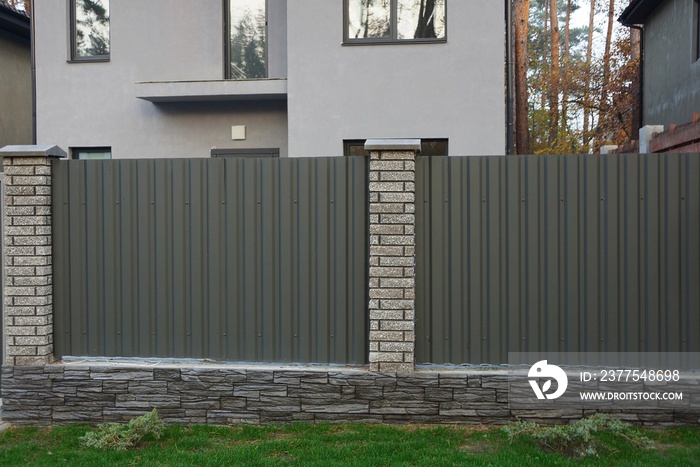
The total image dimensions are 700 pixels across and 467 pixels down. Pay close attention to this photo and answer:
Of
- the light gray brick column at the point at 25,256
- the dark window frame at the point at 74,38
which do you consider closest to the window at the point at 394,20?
the dark window frame at the point at 74,38

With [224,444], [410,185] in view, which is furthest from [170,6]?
[224,444]

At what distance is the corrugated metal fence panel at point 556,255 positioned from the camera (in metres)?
5.35

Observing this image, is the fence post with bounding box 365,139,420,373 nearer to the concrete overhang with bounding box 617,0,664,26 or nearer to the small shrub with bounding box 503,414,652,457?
the small shrub with bounding box 503,414,652,457

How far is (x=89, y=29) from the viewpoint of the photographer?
1103cm

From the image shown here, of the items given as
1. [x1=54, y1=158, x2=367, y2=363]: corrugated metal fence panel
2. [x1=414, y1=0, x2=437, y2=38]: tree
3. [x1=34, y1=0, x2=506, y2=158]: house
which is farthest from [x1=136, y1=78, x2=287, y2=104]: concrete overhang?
[x1=54, y1=158, x2=367, y2=363]: corrugated metal fence panel

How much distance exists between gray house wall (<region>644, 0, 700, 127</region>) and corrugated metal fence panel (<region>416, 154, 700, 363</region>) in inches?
251

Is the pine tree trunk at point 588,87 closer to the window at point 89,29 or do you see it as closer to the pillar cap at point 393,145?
the window at point 89,29

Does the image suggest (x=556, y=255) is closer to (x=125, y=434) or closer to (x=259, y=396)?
(x=259, y=396)

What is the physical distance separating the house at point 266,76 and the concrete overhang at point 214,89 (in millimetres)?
20

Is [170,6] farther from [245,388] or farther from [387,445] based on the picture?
[387,445]

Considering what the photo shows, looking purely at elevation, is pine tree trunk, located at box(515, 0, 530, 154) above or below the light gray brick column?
above

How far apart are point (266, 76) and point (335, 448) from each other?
713 cm

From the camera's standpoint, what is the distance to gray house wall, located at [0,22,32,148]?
1378cm

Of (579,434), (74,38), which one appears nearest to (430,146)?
(579,434)
